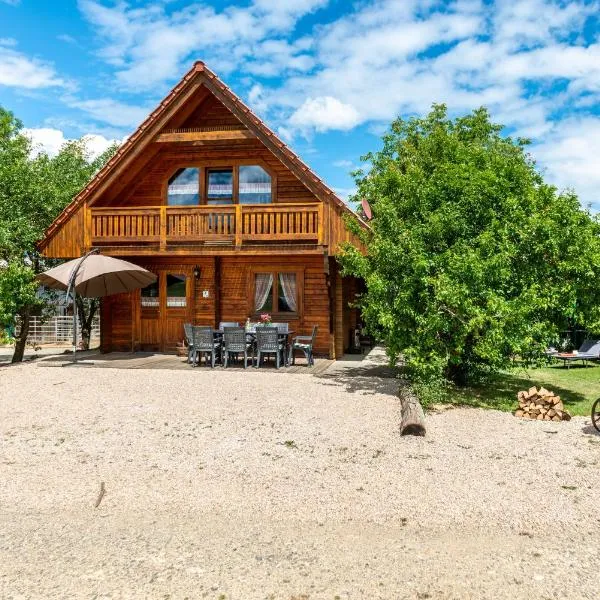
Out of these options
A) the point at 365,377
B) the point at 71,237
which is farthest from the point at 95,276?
the point at 365,377

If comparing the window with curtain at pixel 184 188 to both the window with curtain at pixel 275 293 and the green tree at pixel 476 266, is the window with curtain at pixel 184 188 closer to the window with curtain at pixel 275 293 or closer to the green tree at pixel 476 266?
the window with curtain at pixel 275 293

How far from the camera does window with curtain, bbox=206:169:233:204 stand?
15812 millimetres

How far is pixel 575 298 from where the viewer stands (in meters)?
9.23

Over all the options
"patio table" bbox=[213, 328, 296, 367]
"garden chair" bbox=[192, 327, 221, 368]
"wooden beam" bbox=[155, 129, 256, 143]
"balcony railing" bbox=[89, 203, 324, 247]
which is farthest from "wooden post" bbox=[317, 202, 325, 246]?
"garden chair" bbox=[192, 327, 221, 368]

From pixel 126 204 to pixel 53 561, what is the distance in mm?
13808

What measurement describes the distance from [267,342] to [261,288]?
3.01 meters

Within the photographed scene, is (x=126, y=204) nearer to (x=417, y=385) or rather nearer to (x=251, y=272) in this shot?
(x=251, y=272)

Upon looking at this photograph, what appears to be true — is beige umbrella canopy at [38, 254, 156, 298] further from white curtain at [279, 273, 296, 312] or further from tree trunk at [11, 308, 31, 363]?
white curtain at [279, 273, 296, 312]

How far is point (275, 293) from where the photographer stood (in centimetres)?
1552

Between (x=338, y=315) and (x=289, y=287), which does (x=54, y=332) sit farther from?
(x=338, y=315)

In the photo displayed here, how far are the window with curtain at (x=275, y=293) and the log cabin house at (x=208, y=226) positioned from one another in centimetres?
3

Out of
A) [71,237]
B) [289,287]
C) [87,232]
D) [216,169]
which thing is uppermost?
[216,169]

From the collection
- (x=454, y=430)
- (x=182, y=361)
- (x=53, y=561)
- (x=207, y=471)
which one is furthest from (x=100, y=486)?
(x=182, y=361)

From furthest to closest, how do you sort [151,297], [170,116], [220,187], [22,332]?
[151,297] → [220,187] → [22,332] → [170,116]
